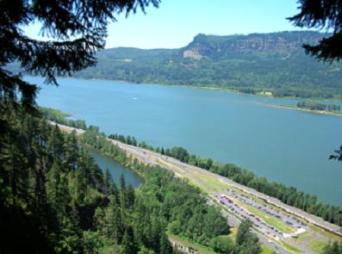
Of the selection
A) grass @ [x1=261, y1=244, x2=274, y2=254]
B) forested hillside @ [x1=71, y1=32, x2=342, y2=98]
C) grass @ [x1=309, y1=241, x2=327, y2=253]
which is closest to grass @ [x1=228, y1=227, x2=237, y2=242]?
grass @ [x1=261, y1=244, x2=274, y2=254]

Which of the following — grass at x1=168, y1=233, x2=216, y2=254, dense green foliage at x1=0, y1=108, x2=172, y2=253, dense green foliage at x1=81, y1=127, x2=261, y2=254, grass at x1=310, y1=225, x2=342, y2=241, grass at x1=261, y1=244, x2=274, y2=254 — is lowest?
grass at x1=310, y1=225, x2=342, y2=241

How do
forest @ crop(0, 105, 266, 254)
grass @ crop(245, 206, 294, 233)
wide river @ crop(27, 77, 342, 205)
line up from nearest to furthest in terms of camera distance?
forest @ crop(0, 105, 266, 254) → grass @ crop(245, 206, 294, 233) → wide river @ crop(27, 77, 342, 205)

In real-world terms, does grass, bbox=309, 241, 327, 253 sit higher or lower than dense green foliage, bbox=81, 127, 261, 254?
lower

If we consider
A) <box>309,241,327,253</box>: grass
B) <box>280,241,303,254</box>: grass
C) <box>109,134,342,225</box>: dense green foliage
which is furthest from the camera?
<box>109,134,342,225</box>: dense green foliage

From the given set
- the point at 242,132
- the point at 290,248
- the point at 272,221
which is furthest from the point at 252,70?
the point at 290,248

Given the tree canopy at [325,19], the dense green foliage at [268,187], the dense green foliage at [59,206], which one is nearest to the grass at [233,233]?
the dense green foliage at [59,206]

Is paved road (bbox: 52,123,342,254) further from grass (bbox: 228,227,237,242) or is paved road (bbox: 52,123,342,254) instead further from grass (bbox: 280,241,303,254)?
grass (bbox: 228,227,237,242)

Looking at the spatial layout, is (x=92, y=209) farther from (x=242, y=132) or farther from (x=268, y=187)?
(x=242, y=132)

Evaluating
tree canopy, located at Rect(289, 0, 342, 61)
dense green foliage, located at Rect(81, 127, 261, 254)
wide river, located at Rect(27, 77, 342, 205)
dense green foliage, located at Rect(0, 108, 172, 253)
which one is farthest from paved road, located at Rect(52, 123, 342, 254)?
tree canopy, located at Rect(289, 0, 342, 61)

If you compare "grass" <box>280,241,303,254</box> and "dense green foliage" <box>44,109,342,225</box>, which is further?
"dense green foliage" <box>44,109,342,225</box>
